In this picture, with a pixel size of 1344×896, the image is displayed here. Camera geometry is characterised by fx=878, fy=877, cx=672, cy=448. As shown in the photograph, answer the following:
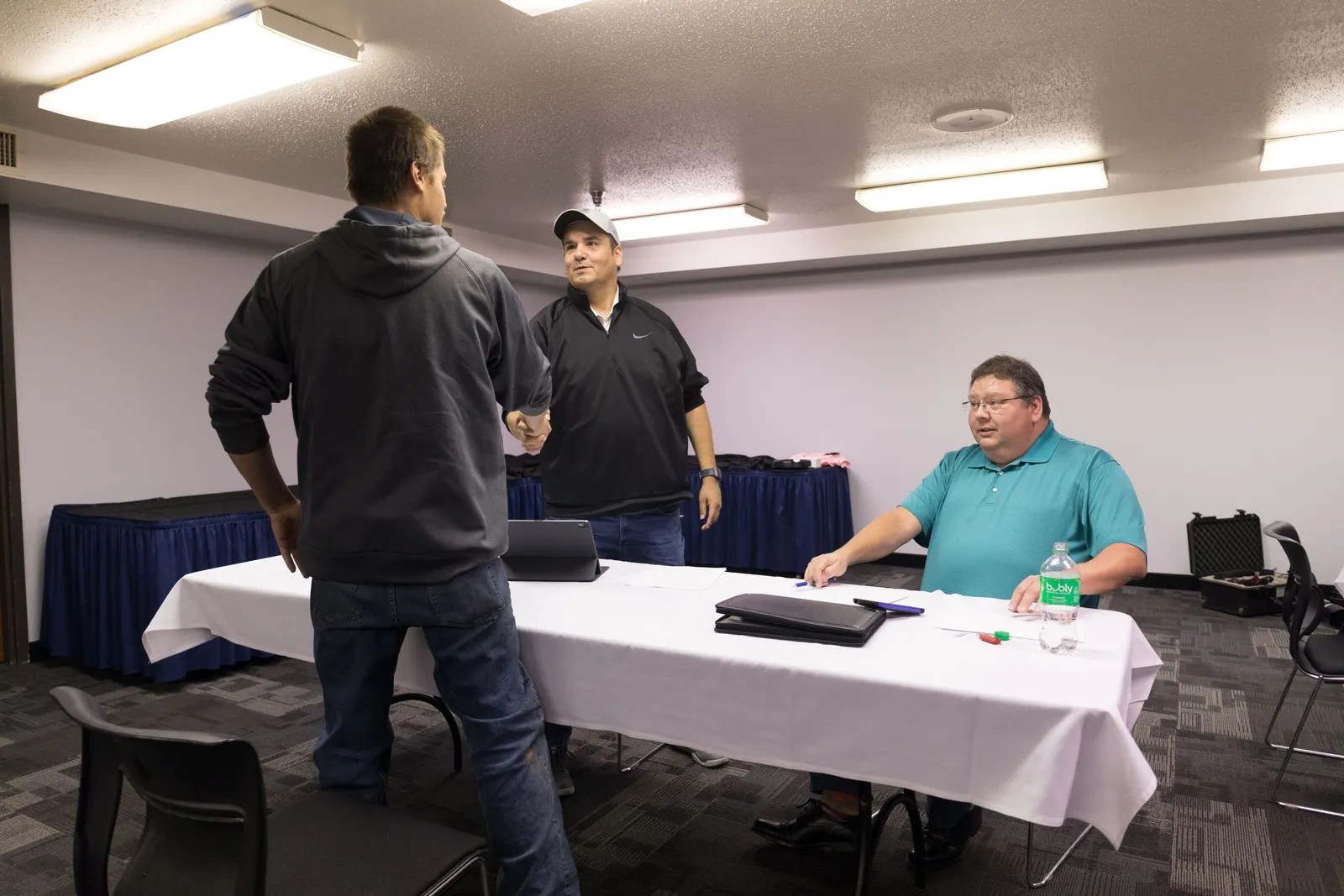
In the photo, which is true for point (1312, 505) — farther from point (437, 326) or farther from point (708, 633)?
point (437, 326)

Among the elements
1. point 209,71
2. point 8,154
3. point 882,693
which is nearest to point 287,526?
point 882,693

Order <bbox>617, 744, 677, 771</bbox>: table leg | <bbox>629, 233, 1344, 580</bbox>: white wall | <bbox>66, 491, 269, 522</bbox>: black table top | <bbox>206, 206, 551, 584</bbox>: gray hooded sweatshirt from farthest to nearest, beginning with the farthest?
<bbox>629, 233, 1344, 580</bbox>: white wall
<bbox>66, 491, 269, 522</bbox>: black table top
<bbox>617, 744, 677, 771</bbox>: table leg
<bbox>206, 206, 551, 584</bbox>: gray hooded sweatshirt

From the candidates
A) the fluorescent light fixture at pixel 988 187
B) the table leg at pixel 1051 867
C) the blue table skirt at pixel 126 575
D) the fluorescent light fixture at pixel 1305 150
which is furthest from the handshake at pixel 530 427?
the fluorescent light fixture at pixel 1305 150

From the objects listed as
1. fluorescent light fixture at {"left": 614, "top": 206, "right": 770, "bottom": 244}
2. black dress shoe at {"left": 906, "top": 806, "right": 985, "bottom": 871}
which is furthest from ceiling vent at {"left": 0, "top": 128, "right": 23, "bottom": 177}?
black dress shoe at {"left": 906, "top": 806, "right": 985, "bottom": 871}

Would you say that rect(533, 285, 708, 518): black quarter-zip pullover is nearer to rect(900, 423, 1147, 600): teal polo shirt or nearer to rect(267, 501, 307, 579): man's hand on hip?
rect(900, 423, 1147, 600): teal polo shirt

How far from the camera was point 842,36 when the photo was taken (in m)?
2.82

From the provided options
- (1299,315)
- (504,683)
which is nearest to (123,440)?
(504,683)

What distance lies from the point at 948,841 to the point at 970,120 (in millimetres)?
2863

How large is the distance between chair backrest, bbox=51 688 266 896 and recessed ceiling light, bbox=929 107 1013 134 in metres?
3.55

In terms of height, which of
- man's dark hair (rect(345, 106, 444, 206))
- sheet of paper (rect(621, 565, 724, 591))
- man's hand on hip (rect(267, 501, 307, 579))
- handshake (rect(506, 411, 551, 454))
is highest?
man's dark hair (rect(345, 106, 444, 206))

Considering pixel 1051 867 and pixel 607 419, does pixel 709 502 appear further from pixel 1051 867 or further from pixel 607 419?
pixel 1051 867

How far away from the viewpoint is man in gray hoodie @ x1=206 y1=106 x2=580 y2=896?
140cm

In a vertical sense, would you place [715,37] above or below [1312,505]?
above

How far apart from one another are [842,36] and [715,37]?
1.34ft
